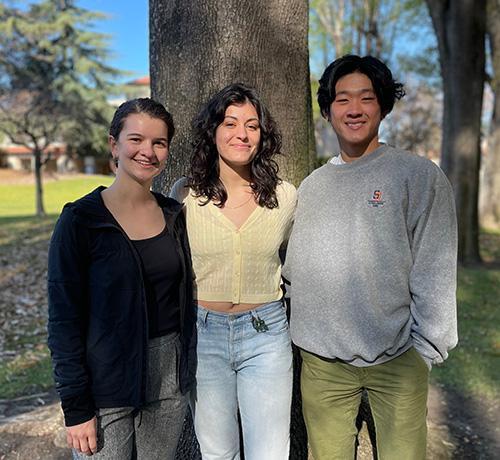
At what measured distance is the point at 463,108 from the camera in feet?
32.2

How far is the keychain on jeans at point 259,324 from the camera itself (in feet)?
7.09

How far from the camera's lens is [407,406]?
217 centimetres

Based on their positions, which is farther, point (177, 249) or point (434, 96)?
point (434, 96)

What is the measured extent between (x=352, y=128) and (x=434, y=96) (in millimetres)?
28738

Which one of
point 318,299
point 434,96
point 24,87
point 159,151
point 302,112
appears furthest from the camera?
point 434,96

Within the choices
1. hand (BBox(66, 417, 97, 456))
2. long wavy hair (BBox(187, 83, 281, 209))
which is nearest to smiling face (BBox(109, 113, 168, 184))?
long wavy hair (BBox(187, 83, 281, 209))

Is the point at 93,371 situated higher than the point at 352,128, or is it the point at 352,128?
the point at 352,128

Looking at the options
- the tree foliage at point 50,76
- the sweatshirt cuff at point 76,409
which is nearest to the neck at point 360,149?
the sweatshirt cuff at point 76,409

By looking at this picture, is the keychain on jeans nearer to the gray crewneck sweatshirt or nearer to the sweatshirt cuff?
the gray crewneck sweatshirt

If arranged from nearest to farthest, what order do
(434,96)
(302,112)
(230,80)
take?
1. (230,80)
2. (302,112)
3. (434,96)

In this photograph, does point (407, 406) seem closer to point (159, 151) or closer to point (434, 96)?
point (159, 151)

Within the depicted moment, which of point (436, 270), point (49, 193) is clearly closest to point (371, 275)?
point (436, 270)

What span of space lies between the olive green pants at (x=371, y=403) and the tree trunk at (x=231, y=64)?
501 mm

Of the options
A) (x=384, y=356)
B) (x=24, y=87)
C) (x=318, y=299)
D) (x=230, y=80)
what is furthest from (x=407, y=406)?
(x=24, y=87)
